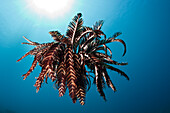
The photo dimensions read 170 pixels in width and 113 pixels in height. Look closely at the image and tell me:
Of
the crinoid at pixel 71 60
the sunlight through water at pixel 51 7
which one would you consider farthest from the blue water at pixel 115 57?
the crinoid at pixel 71 60

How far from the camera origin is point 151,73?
334 feet

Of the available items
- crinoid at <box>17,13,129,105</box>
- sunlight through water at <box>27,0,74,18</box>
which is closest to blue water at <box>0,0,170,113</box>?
sunlight through water at <box>27,0,74,18</box>

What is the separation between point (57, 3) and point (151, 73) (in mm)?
99883

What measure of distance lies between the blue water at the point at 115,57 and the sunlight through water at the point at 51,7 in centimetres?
117

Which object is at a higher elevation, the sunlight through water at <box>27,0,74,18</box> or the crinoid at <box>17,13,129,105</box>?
the sunlight through water at <box>27,0,74,18</box>

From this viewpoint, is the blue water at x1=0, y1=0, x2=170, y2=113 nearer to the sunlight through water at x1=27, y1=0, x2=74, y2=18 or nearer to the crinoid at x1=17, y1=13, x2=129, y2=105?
the sunlight through water at x1=27, y1=0, x2=74, y2=18

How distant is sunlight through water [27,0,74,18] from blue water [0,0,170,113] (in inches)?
46.1

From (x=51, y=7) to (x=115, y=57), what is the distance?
1900 inches

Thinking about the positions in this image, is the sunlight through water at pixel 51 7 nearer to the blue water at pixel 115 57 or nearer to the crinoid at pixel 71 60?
the blue water at pixel 115 57

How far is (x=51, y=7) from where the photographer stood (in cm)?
2734

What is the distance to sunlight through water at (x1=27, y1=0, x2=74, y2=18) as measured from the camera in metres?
26.7

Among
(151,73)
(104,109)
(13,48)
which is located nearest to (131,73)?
(151,73)

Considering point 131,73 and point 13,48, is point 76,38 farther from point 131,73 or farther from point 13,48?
point 131,73

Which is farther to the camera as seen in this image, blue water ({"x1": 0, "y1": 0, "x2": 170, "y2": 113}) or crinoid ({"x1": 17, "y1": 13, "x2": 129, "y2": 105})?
blue water ({"x1": 0, "y1": 0, "x2": 170, "y2": 113})
